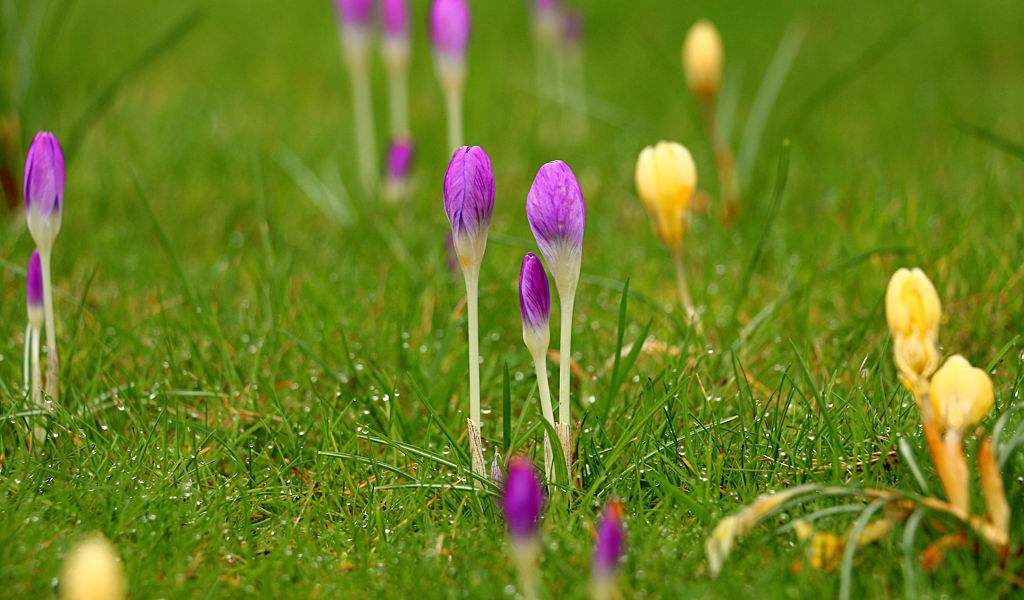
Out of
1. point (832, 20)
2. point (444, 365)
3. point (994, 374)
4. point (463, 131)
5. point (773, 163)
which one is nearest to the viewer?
point (994, 374)

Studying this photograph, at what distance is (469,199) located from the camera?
137 centimetres

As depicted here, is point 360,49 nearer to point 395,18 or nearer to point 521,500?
point 395,18

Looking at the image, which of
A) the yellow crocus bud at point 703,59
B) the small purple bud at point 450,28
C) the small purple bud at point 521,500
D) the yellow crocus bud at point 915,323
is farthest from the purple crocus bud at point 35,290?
the yellow crocus bud at point 703,59

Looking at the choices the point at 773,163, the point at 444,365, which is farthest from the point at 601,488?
the point at 773,163

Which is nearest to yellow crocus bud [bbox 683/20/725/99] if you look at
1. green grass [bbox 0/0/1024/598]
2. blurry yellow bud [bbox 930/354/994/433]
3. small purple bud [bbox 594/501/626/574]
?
green grass [bbox 0/0/1024/598]

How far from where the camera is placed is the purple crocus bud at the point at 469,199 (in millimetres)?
1355

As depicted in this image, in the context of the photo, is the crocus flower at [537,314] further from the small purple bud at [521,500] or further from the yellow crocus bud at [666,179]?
the yellow crocus bud at [666,179]

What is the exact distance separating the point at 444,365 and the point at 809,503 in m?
0.86

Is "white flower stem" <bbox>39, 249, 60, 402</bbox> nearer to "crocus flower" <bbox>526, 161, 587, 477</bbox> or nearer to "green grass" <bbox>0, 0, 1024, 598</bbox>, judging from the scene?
"green grass" <bbox>0, 0, 1024, 598</bbox>

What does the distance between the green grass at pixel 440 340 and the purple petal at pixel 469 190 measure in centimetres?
31

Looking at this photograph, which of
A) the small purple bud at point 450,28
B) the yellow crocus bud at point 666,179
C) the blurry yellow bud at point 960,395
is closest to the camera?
the blurry yellow bud at point 960,395

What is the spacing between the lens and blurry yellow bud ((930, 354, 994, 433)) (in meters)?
1.26

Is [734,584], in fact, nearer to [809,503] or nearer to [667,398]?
[809,503]

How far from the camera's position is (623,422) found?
1.70 meters
